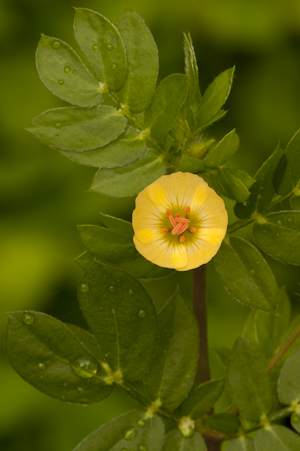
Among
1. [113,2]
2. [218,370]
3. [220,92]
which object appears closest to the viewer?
[220,92]

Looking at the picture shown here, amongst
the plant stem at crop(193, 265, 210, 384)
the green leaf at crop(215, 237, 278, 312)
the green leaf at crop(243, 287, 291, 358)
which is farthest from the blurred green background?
the green leaf at crop(215, 237, 278, 312)

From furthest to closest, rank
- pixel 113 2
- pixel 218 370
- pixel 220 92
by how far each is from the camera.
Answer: pixel 113 2
pixel 218 370
pixel 220 92

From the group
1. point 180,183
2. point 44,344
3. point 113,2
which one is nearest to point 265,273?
point 180,183

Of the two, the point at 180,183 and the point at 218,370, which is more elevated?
the point at 180,183

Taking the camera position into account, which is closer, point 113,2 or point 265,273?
point 265,273

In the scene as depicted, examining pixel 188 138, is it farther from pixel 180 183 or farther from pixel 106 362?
pixel 106 362

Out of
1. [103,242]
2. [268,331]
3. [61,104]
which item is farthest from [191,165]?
[61,104]

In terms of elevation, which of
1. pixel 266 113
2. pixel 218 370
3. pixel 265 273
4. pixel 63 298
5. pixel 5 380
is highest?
pixel 265 273
